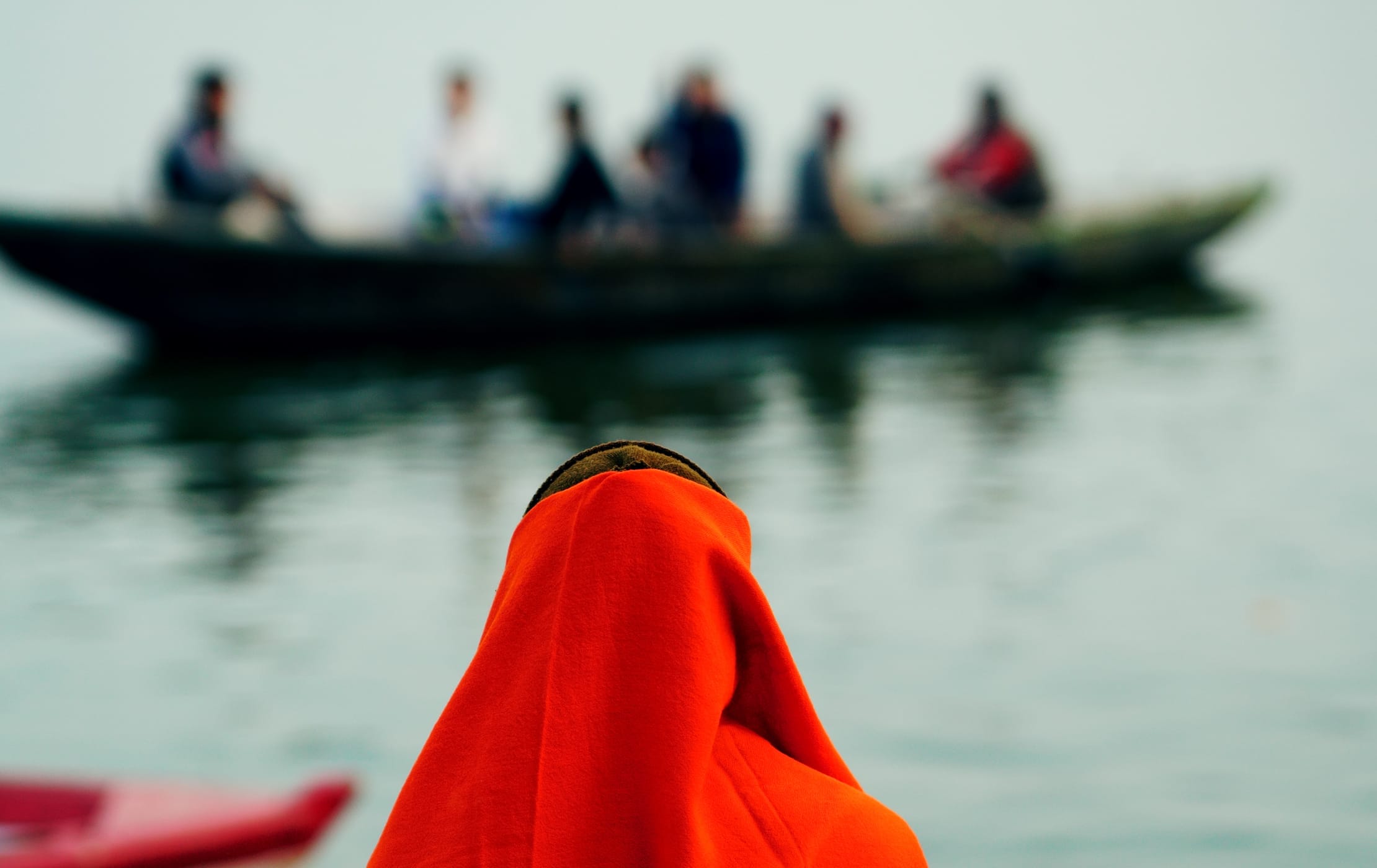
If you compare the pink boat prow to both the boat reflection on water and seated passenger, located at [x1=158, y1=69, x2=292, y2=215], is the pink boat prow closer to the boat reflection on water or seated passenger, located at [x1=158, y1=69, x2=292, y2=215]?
the boat reflection on water

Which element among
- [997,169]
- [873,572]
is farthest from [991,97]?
[873,572]

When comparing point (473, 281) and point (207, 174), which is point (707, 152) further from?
point (207, 174)

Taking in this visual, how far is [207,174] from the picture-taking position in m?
12.2

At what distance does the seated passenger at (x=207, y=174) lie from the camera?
468 inches

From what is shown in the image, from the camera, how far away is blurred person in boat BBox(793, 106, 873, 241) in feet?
46.1

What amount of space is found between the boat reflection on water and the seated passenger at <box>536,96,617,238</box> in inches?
43.8

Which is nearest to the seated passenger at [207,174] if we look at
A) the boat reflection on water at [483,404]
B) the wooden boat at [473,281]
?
the wooden boat at [473,281]

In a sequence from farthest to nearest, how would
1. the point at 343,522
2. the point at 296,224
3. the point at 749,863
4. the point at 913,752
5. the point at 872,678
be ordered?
the point at 296,224 → the point at 343,522 → the point at 872,678 → the point at 913,752 → the point at 749,863

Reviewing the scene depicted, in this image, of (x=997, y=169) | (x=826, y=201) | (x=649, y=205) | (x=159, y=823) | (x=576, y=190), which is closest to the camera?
(x=159, y=823)

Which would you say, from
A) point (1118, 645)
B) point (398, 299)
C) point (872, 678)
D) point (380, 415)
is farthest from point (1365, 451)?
point (398, 299)

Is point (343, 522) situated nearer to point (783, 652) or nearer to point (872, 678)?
point (872, 678)

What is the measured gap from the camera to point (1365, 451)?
26.3 ft

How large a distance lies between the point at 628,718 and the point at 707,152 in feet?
41.5

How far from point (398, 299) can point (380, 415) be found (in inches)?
133
